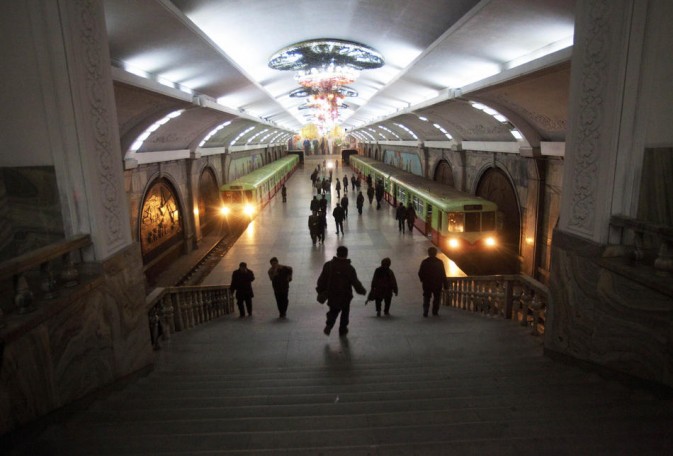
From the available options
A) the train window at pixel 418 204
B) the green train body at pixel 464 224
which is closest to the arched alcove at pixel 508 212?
the green train body at pixel 464 224

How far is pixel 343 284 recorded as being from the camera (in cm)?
486

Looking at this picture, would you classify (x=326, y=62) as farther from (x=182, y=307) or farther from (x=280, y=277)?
(x=182, y=307)

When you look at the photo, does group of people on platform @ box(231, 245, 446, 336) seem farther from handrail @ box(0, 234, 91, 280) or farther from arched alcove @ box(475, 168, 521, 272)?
arched alcove @ box(475, 168, 521, 272)

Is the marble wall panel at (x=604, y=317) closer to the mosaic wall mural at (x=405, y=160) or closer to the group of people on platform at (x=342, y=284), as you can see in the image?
the group of people on platform at (x=342, y=284)

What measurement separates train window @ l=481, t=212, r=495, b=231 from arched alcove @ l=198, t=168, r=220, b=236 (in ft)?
36.6

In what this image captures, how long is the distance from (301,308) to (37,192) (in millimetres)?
4641

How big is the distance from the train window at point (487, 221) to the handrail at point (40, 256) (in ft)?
34.8

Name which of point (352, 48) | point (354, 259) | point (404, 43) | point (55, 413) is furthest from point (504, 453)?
point (352, 48)

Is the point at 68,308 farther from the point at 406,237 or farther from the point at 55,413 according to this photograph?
the point at 406,237

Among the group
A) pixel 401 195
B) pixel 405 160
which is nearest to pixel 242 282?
pixel 401 195

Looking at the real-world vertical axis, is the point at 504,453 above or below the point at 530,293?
above

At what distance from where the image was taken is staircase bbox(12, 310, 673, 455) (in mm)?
2293

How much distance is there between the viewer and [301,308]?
24.0 feet

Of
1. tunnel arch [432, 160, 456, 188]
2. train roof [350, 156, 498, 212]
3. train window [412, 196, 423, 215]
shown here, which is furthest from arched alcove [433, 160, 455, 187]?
train window [412, 196, 423, 215]
